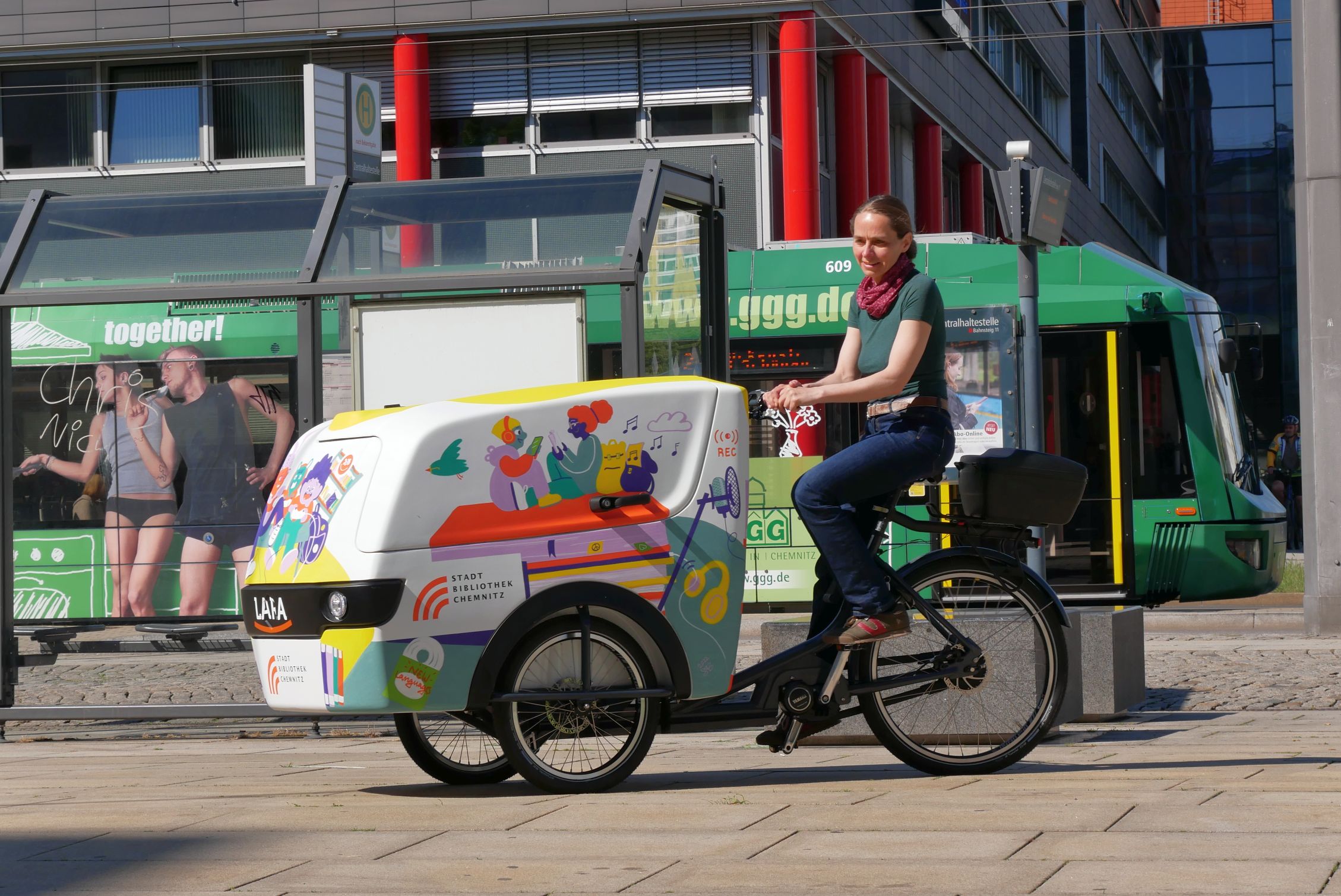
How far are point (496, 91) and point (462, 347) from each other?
20.4 metres

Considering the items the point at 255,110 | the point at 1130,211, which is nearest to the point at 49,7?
the point at 255,110

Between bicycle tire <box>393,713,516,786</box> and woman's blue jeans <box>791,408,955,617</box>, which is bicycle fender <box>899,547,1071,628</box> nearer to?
woman's blue jeans <box>791,408,955,617</box>

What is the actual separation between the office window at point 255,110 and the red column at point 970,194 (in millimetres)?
14038

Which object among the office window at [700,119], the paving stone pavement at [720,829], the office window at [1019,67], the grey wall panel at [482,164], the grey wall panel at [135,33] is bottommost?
the paving stone pavement at [720,829]

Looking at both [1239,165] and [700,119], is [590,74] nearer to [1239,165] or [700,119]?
[700,119]

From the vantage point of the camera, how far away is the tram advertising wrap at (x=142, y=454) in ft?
29.4

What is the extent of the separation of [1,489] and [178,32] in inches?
854

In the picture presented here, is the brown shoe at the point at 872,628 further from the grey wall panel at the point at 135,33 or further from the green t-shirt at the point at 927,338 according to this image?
the grey wall panel at the point at 135,33

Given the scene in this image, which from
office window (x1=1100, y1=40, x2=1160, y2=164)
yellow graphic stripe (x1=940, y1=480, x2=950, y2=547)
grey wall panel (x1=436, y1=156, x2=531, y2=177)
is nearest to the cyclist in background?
grey wall panel (x1=436, y1=156, x2=531, y2=177)

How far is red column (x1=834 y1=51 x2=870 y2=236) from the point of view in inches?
1109

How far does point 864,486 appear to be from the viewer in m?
5.53

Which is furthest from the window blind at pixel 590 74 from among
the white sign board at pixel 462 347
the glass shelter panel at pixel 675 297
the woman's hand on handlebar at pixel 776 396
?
the woman's hand on handlebar at pixel 776 396

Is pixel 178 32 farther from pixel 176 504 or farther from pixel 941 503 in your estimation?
pixel 941 503

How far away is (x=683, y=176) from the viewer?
26.0 feet
